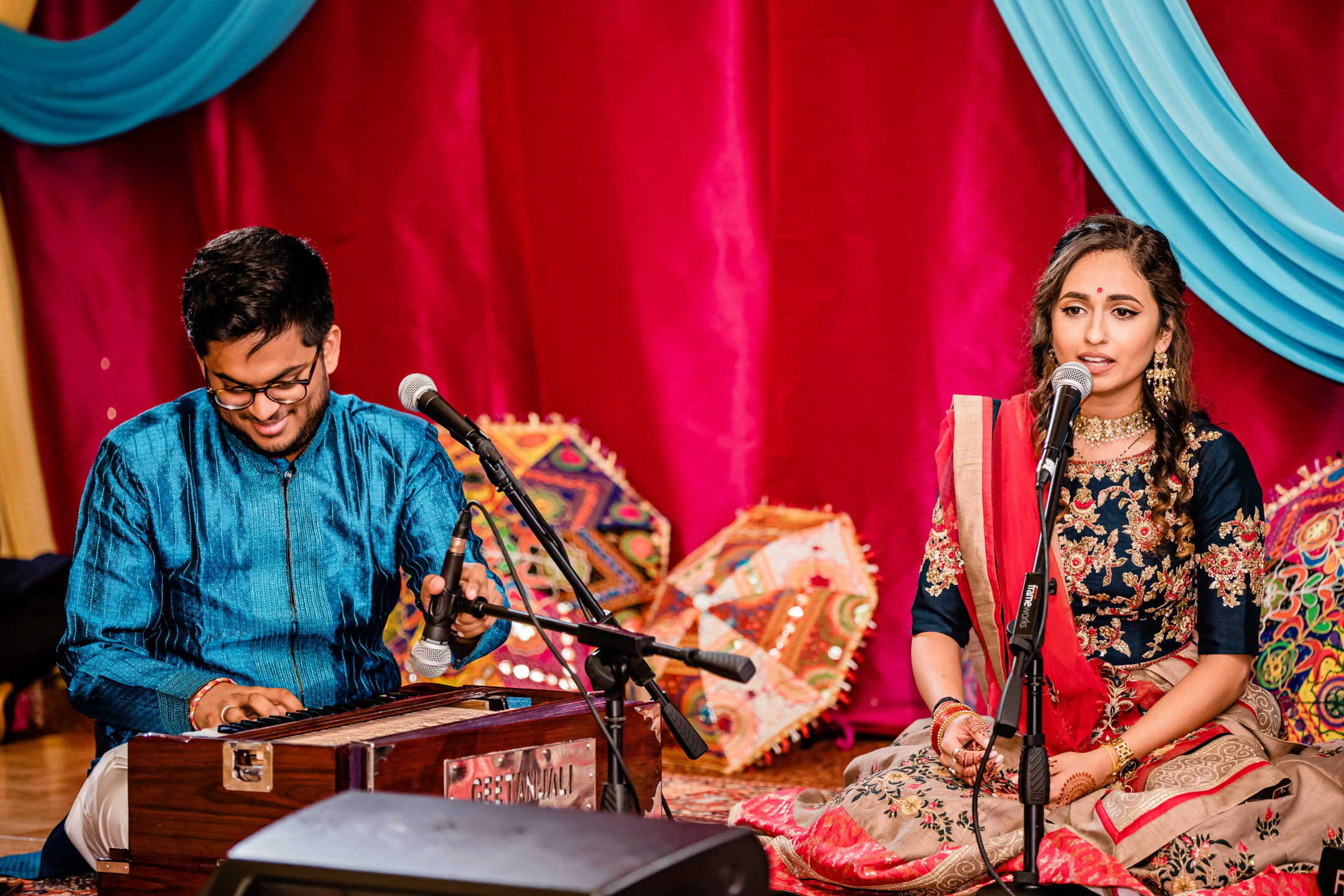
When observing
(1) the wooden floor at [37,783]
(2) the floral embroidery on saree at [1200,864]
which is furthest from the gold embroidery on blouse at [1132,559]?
(1) the wooden floor at [37,783]

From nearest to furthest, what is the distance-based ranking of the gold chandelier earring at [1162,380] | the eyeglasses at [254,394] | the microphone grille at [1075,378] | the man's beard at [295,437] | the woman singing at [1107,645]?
the microphone grille at [1075,378] → the woman singing at [1107,645] → the eyeglasses at [254,394] → the man's beard at [295,437] → the gold chandelier earring at [1162,380]

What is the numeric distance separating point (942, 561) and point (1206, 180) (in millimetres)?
1405

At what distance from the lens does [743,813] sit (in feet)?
9.53

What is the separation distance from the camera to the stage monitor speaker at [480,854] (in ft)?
4.10

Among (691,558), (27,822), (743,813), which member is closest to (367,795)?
(743,813)

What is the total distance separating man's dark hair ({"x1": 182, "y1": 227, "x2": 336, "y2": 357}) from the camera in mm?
2457

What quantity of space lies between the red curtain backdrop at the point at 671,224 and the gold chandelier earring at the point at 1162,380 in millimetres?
1137

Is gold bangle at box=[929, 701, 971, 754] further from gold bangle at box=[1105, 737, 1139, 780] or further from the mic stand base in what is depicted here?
the mic stand base

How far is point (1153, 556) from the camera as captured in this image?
266 cm

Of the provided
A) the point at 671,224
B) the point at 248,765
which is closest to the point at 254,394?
the point at 248,765

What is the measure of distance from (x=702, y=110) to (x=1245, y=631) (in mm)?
2723

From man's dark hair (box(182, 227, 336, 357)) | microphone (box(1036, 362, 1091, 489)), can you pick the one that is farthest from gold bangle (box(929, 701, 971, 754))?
man's dark hair (box(182, 227, 336, 357))

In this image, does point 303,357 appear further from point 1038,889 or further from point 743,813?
point 1038,889

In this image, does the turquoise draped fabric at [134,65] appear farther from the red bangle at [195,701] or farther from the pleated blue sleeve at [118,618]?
the red bangle at [195,701]
